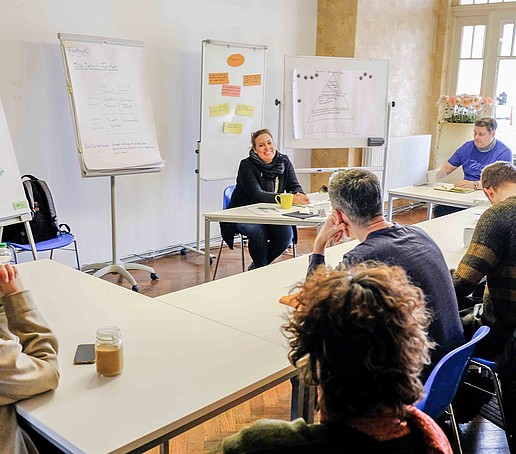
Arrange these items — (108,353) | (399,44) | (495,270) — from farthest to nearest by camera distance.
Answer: (399,44) → (495,270) → (108,353)

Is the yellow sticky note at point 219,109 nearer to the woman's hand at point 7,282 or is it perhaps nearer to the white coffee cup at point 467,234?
the white coffee cup at point 467,234

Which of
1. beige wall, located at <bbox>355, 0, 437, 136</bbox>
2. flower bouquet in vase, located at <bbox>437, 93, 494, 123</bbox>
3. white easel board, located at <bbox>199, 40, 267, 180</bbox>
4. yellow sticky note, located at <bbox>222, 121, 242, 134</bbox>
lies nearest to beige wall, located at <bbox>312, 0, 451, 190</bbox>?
beige wall, located at <bbox>355, 0, 437, 136</bbox>

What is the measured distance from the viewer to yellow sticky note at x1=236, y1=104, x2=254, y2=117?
5.28 metres

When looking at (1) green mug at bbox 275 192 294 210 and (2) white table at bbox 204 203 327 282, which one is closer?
(2) white table at bbox 204 203 327 282

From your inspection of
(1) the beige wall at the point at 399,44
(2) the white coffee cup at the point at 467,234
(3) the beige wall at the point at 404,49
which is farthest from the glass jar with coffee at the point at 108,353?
(3) the beige wall at the point at 404,49

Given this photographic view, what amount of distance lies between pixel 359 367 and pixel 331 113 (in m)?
4.86

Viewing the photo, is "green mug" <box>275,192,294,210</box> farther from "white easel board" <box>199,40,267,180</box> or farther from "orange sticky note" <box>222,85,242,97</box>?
"orange sticky note" <box>222,85,242,97</box>

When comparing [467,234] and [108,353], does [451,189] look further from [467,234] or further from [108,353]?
[108,353]

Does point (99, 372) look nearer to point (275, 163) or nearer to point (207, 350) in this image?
point (207, 350)

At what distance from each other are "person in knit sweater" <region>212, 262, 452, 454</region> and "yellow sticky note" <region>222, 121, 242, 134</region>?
170 inches

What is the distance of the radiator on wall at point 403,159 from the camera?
6.63 metres

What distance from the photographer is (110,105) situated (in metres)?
4.30

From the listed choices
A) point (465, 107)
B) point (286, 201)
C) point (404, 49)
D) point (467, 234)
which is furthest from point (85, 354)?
point (404, 49)

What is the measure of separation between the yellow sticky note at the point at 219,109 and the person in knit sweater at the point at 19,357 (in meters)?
3.70
